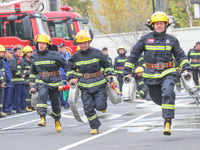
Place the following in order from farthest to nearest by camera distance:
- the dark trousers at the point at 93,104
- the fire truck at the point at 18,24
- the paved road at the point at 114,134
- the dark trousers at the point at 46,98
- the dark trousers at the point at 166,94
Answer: the fire truck at the point at 18,24, the dark trousers at the point at 46,98, the dark trousers at the point at 93,104, the dark trousers at the point at 166,94, the paved road at the point at 114,134

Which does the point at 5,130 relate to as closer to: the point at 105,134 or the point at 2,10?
the point at 105,134

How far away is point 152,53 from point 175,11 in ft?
125

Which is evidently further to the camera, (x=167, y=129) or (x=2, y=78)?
(x=2, y=78)

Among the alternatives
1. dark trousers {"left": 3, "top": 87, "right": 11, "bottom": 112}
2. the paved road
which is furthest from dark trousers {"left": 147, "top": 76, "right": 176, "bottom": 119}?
dark trousers {"left": 3, "top": 87, "right": 11, "bottom": 112}

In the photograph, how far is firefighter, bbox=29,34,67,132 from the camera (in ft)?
35.1

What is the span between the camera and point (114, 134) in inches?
378

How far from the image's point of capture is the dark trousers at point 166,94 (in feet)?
28.8

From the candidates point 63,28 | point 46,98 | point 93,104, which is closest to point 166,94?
point 93,104

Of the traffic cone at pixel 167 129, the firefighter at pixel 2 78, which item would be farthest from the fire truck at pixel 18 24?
the traffic cone at pixel 167 129

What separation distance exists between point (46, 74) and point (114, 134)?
200 centimetres

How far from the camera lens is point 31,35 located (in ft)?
70.2

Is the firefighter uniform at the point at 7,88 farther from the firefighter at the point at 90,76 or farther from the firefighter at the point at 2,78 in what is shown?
the firefighter at the point at 90,76

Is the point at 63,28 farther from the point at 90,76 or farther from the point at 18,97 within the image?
the point at 90,76

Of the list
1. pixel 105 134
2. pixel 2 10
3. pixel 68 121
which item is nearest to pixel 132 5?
pixel 2 10
